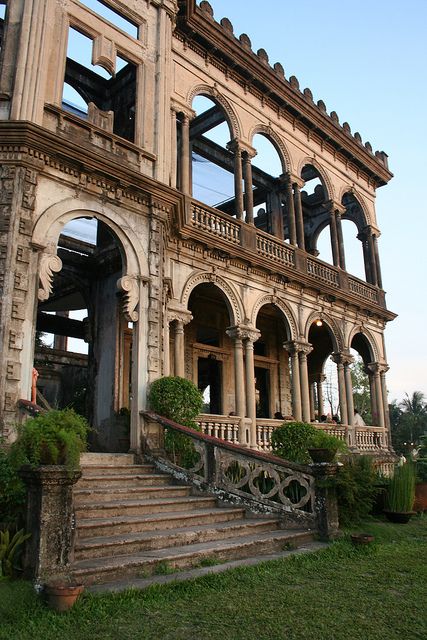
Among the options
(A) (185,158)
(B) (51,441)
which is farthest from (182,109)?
(B) (51,441)

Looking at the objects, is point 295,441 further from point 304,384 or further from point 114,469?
point 304,384

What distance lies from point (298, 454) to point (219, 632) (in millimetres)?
6240

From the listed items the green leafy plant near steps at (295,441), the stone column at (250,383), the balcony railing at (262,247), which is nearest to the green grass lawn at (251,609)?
the green leafy plant near steps at (295,441)

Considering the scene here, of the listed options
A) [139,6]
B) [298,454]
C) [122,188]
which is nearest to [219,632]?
[298,454]

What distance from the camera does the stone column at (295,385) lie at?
14.7 meters

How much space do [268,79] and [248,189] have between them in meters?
3.67

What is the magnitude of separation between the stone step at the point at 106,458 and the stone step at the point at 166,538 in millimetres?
2134

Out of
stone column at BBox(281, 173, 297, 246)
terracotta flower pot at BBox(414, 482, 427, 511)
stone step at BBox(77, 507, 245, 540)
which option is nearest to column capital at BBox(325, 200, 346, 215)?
stone column at BBox(281, 173, 297, 246)

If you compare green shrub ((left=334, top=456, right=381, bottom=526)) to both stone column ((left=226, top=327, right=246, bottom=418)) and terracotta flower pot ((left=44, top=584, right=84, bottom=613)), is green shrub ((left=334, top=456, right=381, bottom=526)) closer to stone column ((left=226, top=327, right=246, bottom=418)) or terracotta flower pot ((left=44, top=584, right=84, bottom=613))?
stone column ((left=226, top=327, right=246, bottom=418))

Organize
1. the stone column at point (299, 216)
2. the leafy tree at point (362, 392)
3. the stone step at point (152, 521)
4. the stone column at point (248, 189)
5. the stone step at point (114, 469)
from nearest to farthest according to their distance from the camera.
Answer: the stone step at point (152, 521)
the stone step at point (114, 469)
the stone column at point (248, 189)
the stone column at point (299, 216)
the leafy tree at point (362, 392)

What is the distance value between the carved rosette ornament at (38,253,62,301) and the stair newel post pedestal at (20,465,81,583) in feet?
12.7

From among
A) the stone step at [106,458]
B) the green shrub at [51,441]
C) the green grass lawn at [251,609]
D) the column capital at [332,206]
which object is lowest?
the green grass lawn at [251,609]

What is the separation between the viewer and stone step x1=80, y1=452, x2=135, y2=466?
8094 millimetres

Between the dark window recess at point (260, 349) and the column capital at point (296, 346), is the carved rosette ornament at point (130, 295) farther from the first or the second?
the dark window recess at point (260, 349)
